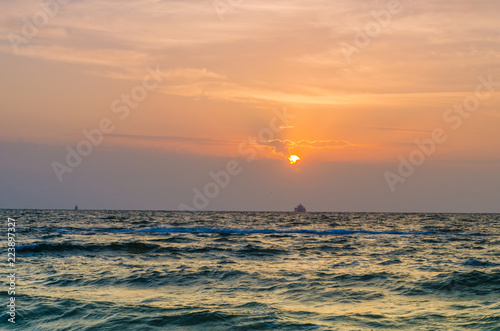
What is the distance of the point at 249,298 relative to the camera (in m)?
17.1

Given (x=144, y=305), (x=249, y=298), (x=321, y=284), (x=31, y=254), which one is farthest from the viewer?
(x=31, y=254)

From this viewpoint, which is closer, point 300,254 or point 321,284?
point 321,284

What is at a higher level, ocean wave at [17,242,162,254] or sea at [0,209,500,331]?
ocean wave at [17,242,162,254]

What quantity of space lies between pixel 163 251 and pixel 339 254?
1291cm

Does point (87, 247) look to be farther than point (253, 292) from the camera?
Yes

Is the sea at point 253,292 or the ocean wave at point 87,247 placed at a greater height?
the ocean wave at point 87,247

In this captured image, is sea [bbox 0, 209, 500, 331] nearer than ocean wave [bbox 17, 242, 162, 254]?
Yes

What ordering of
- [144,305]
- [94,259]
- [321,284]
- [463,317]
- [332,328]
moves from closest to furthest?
[332,328] < [463,317] < [144,305] < [321,284] < [94,259]

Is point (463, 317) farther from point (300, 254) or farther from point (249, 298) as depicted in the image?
point (300, 254)

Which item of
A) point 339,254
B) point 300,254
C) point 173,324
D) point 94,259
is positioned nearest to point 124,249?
point 94,259

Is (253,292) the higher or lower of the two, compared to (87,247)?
lower

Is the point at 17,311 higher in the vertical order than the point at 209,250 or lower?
lower

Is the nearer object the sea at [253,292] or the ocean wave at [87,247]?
the sea at [253,292]

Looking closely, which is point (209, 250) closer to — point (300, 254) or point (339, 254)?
point (300, 254)
